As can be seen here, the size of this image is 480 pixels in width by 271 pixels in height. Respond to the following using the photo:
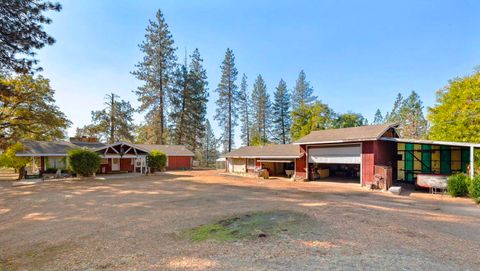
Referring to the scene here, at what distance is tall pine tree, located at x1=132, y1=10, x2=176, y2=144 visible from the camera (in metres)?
36.2

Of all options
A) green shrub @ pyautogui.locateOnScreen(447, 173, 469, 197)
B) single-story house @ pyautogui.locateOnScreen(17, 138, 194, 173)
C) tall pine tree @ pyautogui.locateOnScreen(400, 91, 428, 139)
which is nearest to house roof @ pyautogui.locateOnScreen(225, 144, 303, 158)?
green shrub @ pyautogui.locateOnScreen(447, 173, 469, 197)

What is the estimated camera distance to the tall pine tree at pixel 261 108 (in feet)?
154

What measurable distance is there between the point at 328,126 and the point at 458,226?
2864 centimetres

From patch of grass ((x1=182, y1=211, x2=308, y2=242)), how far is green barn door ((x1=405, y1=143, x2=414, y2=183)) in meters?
14.3

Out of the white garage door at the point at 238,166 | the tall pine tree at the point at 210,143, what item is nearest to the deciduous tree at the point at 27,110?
the white garage door at the point at 238,166

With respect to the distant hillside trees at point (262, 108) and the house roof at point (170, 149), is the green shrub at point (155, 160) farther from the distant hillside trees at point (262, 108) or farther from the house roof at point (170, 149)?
the distant hillside trees at point (262, 108)

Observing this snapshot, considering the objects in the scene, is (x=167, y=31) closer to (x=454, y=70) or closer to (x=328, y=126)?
(x=328, y=126)

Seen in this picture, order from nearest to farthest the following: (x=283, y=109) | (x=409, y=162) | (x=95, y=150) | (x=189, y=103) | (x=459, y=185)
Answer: (x=459, y=185), (x=409, y=162), (x=95, y=150), (x=189, y=103), (x=283, y=109)

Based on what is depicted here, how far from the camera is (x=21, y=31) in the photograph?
26.9 feet

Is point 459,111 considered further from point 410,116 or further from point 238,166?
point 238,166

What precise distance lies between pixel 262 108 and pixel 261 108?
8.0 inches

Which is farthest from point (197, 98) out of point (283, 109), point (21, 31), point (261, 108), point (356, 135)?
point (21, 31)

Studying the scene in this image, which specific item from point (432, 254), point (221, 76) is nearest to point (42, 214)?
point (432, 254)

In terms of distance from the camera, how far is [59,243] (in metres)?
5.64
